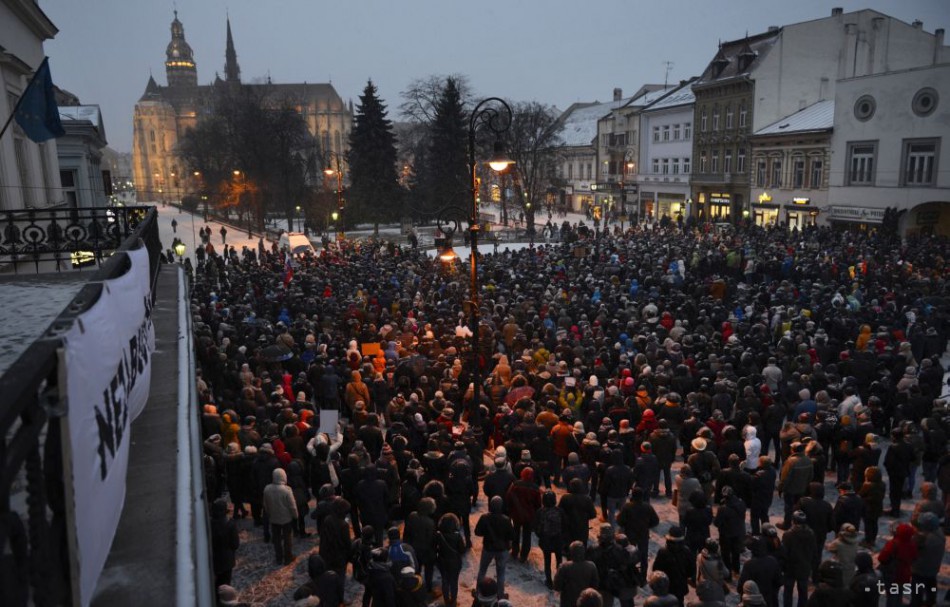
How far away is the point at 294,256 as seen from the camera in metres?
32.2

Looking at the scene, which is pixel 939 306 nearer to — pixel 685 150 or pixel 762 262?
pixel 762 262

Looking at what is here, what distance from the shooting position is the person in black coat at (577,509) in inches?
323

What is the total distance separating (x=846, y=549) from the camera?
282 inches

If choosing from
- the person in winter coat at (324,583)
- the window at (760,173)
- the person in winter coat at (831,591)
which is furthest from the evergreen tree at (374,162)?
the person in winter coat at (831,591)

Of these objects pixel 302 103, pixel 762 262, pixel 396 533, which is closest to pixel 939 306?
pixel 762 262

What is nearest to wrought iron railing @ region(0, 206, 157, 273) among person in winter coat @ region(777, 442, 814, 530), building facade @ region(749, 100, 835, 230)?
person in winter coat @ region(777, 442, 814, 530)

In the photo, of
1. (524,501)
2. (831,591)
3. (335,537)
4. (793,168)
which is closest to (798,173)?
(793,168)

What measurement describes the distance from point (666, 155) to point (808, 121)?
16.0 m

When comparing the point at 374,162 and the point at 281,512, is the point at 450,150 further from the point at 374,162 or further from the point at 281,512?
the point at 281,512

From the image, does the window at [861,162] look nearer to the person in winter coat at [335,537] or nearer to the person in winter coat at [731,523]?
the person in winter coat at [731,523]

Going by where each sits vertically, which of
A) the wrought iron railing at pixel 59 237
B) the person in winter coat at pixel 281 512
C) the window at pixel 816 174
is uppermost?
the window at pixel 816 174

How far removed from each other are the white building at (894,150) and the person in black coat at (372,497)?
112 feet

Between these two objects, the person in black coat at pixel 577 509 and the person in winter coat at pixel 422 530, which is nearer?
the person in winter coat at pixel 422 530

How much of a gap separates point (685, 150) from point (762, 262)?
31.8m
